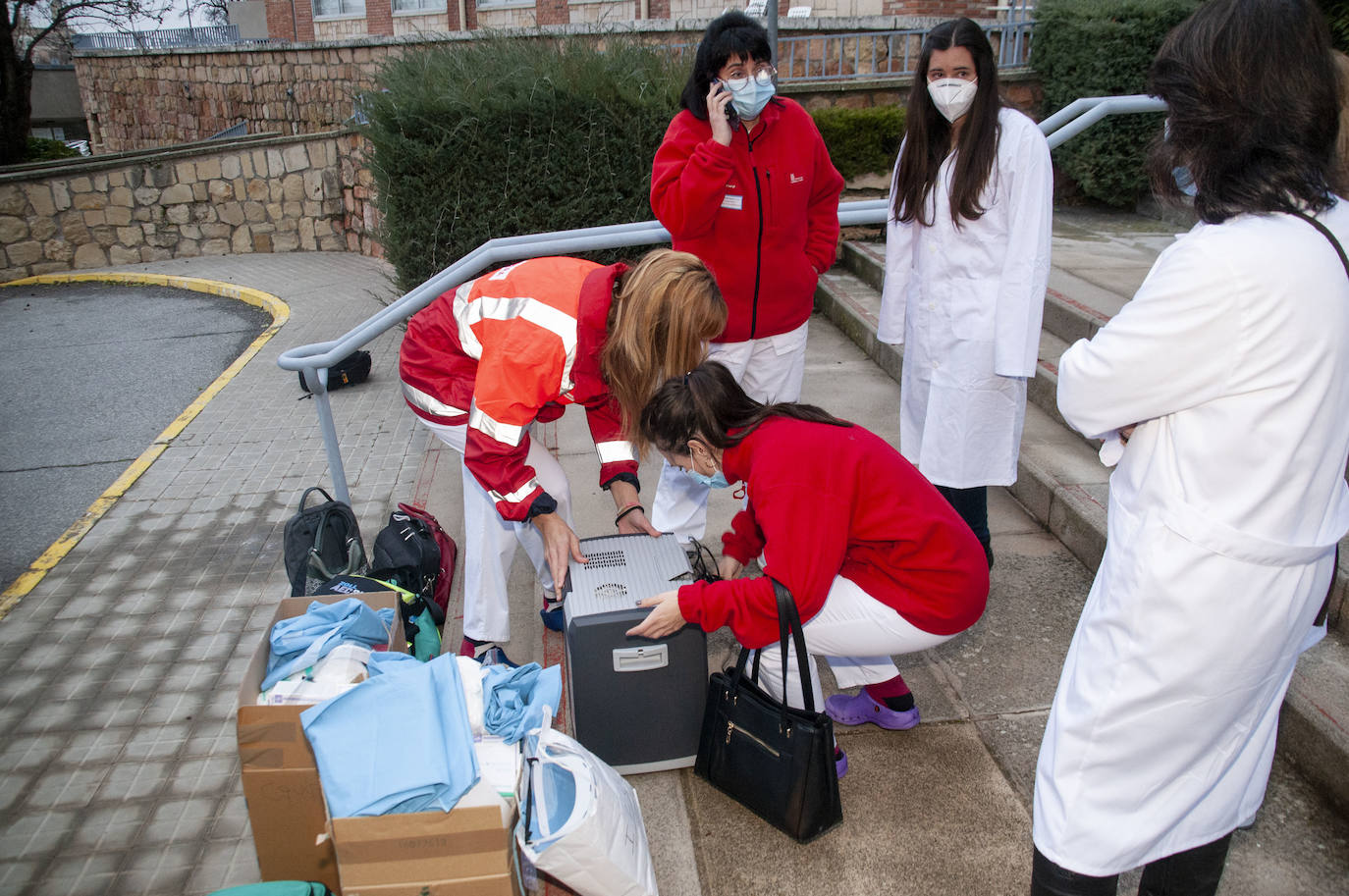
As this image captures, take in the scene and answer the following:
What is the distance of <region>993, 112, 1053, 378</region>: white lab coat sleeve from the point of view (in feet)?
9.22

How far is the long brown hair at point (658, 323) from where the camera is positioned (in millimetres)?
2367

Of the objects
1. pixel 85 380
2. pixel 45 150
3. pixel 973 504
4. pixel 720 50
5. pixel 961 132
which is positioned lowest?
pixel 85 380

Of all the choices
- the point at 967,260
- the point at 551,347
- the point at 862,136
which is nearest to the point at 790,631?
the point at 551,347

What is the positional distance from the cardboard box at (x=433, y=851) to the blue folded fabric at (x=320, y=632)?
515 millimetres

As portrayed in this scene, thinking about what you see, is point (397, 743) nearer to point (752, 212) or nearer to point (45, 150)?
point (752, 212)

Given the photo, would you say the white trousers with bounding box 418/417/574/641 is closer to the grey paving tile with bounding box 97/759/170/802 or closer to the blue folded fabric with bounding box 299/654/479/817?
the blue folded fabric with bounding box 299/654/479/817

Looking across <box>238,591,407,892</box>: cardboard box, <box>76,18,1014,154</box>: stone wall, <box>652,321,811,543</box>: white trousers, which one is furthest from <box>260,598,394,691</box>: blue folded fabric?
<box>76,18,1014,154</box>: stone wall

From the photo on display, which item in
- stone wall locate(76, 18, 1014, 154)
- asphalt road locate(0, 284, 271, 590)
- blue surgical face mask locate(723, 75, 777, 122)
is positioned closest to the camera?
blue surgical face mask locate(723, 75, 777, 122)

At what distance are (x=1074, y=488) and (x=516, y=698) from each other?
2512 mm

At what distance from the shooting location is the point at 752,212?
321cm

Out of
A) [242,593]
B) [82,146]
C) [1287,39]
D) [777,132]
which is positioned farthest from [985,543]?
[82,146]

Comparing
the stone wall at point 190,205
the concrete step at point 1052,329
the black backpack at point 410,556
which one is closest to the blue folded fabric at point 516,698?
the black backpack at point 410,556

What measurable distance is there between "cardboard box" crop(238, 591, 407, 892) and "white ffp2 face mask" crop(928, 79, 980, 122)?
8.11 ft

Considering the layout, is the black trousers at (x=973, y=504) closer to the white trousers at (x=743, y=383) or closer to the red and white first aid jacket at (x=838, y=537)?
the white trousers at (x=743, y=383)
